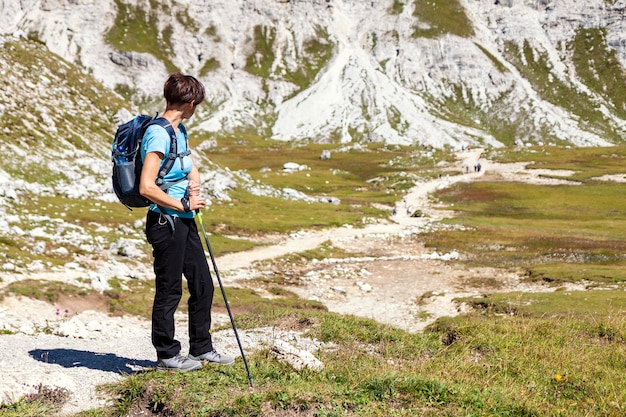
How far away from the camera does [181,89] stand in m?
9.04

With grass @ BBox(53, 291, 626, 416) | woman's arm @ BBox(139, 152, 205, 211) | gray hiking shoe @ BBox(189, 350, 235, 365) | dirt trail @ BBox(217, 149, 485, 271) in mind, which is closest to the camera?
grass @ BBox(53, 291, 626, 416)

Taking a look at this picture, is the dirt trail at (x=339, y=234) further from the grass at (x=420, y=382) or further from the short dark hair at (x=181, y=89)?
the short dark hair at (x=181, y=89)

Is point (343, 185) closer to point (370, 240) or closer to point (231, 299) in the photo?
point (370, 240)

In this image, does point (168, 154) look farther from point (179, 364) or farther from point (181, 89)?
point (179, 364)

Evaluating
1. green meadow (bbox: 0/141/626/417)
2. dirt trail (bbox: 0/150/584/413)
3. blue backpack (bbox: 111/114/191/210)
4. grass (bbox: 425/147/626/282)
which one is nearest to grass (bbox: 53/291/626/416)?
green meadow (bbox: 0/141/626/417)

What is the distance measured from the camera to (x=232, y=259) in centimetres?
4175

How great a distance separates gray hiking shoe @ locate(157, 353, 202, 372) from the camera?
9273 mm

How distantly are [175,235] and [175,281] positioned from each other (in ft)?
2.95

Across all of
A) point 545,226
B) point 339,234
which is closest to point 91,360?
point 339,234

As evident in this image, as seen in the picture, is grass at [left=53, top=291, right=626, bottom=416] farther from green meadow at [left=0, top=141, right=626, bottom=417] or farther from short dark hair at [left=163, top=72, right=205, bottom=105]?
short dark hair at [left=163, top=72, right=205, bottom=105]

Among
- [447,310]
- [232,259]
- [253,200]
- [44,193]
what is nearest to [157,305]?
[447,310]

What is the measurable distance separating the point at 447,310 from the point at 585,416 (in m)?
21.7

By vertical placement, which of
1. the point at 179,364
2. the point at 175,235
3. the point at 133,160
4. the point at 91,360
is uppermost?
the point at 133,160

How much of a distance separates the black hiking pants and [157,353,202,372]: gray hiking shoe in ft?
0.34
